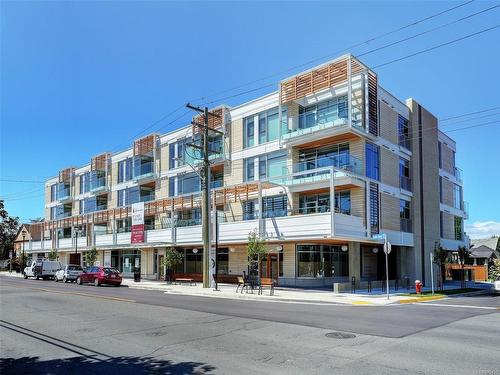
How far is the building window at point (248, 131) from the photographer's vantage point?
39.0 meters

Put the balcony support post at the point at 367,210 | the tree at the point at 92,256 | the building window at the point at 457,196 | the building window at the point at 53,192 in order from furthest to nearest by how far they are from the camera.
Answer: the building window at the point at 53,192
the tree at the point at 92,256
the building window at the point at 457,196
the balcony support post at the point at 367,210

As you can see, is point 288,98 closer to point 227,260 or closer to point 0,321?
point 227,260

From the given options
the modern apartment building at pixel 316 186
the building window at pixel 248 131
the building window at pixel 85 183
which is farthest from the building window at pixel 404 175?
the building window at pixel 85 183

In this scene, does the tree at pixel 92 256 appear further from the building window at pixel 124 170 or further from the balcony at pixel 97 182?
the balcony at pixel 97 182

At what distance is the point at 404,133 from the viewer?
38.0m

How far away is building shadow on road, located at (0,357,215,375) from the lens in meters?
8.09

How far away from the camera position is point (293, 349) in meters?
9.86

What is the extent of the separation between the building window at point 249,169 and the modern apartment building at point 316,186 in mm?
82

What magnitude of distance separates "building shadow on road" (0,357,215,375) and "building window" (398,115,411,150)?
32.1 meters

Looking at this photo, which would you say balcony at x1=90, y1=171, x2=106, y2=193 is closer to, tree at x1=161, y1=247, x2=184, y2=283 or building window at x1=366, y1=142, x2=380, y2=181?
tree at x1=161, y1=247, x2=184, y2=283

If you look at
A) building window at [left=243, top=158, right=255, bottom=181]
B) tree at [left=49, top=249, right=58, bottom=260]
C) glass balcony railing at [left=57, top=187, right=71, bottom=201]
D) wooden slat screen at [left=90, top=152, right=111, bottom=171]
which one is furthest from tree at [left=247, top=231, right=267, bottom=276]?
glass balcony railing at [left=57, top=187, right=71, bottom=201]

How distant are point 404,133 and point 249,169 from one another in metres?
12.7

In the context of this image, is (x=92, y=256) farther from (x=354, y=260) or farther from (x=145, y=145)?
(x=354, y=260)

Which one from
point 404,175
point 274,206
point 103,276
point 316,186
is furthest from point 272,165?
point 103,276
